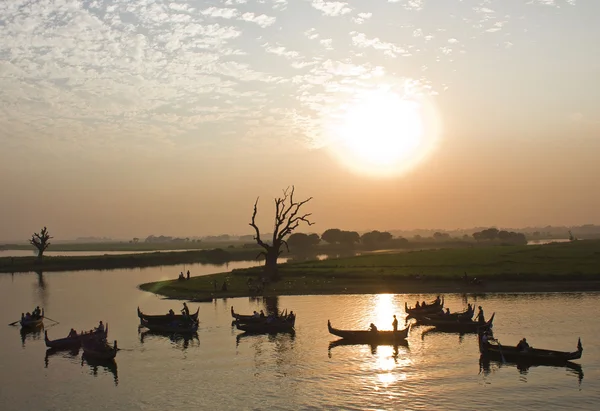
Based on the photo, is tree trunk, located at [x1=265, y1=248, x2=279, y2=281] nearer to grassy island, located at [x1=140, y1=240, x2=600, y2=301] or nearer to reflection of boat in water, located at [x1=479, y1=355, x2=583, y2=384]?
grassy island, located at [x1=140, y1=240, x2=600, y2=301]

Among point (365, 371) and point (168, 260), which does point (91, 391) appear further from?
point (168, 260)

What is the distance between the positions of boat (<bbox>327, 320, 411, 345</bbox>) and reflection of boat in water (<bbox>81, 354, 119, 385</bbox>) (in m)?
16.4

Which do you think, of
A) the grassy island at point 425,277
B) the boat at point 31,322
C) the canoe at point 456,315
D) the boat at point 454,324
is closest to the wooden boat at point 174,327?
the boat at point 31,322

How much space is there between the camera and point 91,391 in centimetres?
3094

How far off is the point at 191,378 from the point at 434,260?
216 ft

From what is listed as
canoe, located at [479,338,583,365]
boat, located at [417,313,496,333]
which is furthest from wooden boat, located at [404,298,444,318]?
canoe, located at [479,338,583,365]

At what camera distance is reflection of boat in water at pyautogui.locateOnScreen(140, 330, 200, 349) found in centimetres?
4425

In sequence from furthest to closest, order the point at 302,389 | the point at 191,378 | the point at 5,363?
the point at 5,363 → the point at 191,378 → the point at 302,389

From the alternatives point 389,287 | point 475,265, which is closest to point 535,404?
point 389,287

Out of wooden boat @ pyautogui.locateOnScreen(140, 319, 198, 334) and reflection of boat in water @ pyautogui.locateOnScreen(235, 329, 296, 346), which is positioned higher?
wooden boat @ pyautogui.locateOnScreen(140, 319, 198, 334)

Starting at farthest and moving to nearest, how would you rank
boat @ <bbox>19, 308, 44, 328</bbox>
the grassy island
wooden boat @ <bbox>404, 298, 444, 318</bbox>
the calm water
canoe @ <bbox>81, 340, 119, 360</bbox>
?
the grassy island
wooden boat @ <bbox>404, 298, 444, 318</bbox>
boat @ <bbox>19, 308, 44, 328</bbox>
canoe @ <bbox>81, 340, 119, 360</bbox>
the calm water

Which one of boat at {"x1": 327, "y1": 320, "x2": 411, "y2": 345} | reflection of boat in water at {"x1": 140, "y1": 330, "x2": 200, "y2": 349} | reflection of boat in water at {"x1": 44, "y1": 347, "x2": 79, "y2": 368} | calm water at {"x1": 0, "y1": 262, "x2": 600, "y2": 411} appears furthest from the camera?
reflection of boat in water at {"x1": 140, "y1": 330, "x2": 200, "y2": 349}

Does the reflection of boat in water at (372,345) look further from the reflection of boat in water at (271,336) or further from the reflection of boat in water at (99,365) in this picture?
the reflection of boat in water at (99,365)

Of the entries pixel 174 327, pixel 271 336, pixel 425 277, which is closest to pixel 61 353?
pixel 174 327
